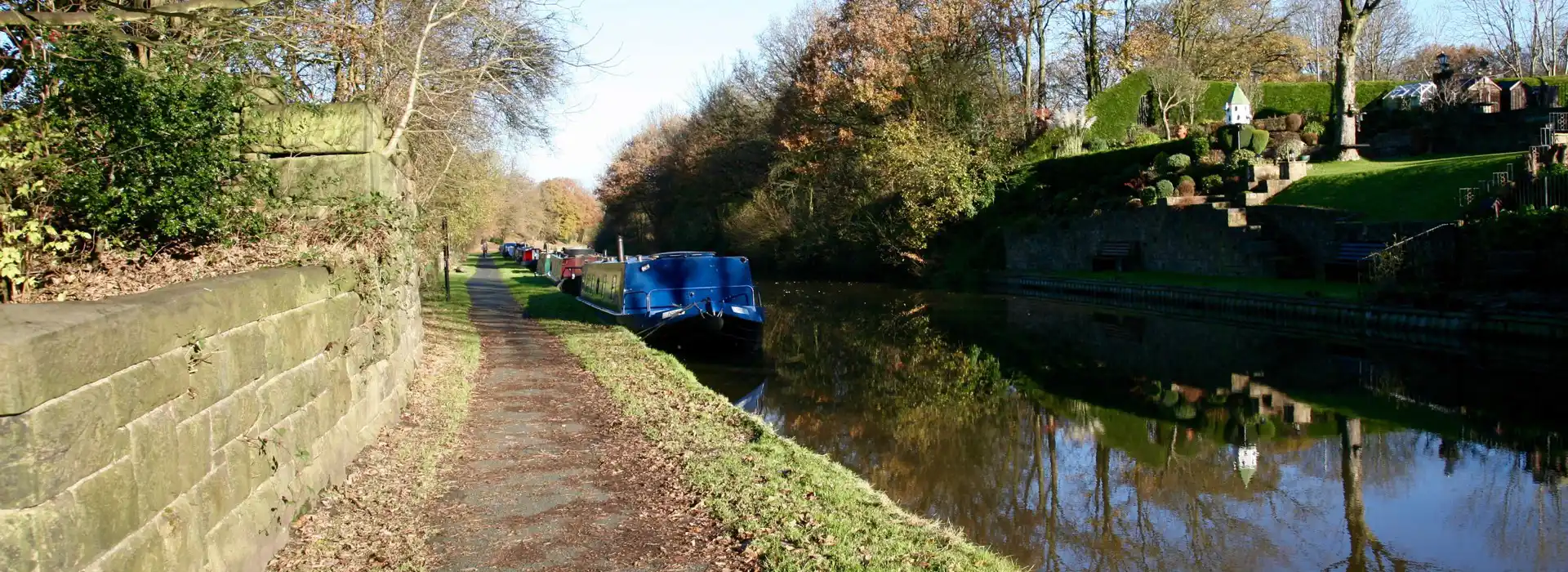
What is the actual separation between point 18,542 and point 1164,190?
27398 mm

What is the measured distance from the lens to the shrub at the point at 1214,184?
26891 millimetres

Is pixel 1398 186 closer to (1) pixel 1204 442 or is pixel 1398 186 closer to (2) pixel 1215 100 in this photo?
(2) pixel 1215 100

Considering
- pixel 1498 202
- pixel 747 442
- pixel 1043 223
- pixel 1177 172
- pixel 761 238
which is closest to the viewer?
pixel 747 442

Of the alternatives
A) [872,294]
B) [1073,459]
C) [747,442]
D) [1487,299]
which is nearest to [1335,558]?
[1073,459]

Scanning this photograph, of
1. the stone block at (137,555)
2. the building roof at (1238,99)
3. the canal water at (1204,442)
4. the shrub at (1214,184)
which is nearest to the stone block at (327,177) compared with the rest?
the canal water at (1204,442)

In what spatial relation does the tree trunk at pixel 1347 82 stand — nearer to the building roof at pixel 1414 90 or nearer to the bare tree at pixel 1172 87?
the building roof at pixel 1414 90

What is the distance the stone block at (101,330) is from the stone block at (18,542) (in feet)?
0.96

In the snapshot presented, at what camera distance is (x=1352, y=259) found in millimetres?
20328

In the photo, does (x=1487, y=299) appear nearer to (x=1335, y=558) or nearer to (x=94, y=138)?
(x=1335, y=558)

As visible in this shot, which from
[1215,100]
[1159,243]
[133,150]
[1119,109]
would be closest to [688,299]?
[1159,243]

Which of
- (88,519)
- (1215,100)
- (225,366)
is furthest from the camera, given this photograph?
(1215,100)

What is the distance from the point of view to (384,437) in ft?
27.1

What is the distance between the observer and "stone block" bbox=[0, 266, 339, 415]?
10.0 ft

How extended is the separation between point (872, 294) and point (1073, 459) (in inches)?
865
